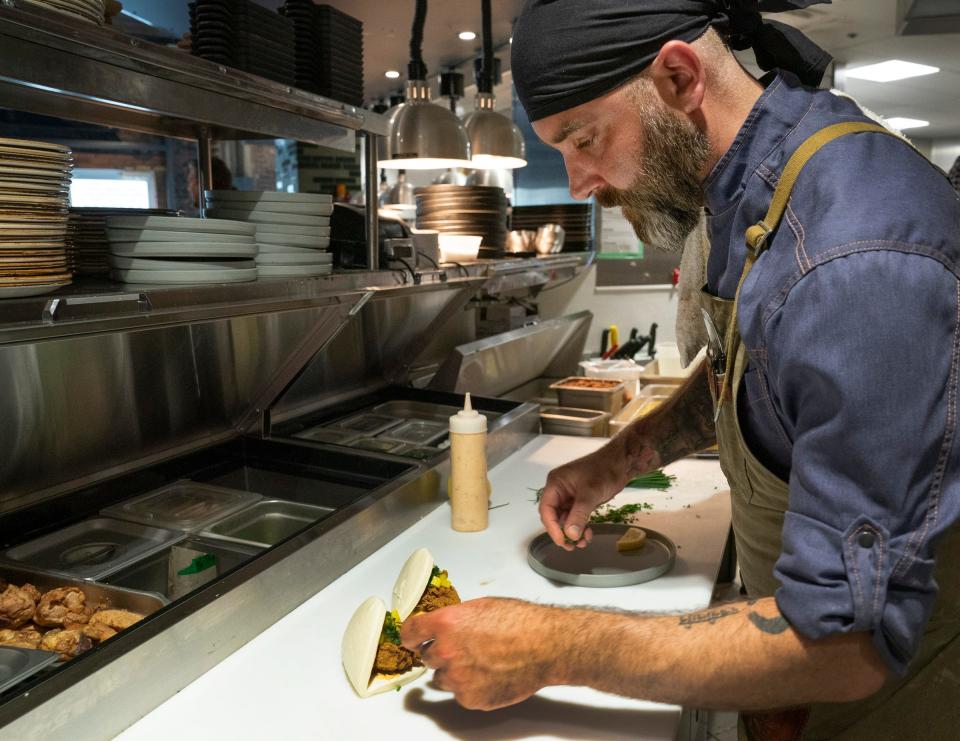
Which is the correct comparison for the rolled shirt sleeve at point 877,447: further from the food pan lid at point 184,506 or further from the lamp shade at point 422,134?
the lamp shade at point 422,134

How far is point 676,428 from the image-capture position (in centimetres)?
184

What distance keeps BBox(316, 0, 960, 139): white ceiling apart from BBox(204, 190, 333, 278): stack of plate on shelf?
1.62m

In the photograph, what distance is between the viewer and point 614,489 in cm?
180

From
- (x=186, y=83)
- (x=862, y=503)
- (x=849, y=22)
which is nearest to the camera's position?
(x=862, y=503)

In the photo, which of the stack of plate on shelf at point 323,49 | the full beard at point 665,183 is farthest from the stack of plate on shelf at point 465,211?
the full beard at point 665,183

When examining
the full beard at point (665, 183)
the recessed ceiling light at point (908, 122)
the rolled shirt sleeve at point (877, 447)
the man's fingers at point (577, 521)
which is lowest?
the man's fingers at point (577, 521)

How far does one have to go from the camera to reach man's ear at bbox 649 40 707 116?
113cm

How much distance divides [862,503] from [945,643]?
1.80ft

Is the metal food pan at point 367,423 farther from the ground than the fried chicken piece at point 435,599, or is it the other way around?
the metal food pan at point 367,423

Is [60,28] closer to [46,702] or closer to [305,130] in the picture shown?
[305,130]

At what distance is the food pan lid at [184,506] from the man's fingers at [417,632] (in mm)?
846

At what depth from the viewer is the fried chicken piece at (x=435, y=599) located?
1.42 m

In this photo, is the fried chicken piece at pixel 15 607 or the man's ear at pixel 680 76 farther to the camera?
the fried chicken piece at pixel 15 607

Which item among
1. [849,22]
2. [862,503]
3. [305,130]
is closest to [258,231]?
[305,130]
